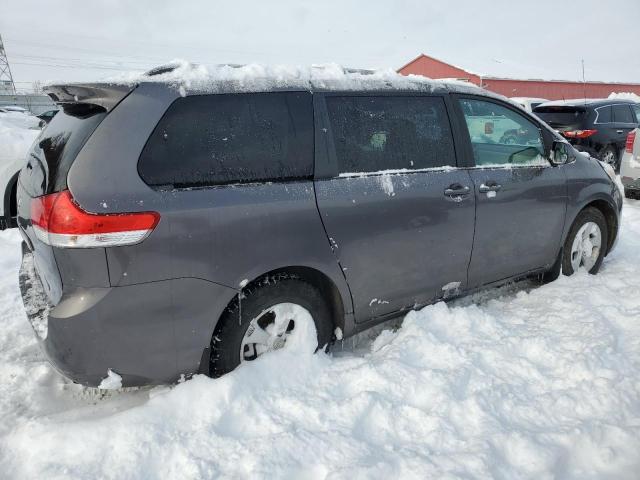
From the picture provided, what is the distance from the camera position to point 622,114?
1039 centimetres

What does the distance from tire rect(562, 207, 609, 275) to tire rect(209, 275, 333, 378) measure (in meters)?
2.63

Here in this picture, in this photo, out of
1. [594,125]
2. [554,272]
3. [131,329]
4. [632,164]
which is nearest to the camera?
[131,329]

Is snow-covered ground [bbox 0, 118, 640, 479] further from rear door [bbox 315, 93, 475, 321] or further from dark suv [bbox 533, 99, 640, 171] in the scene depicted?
dark suv [bbox 533, 99, 640, 171]

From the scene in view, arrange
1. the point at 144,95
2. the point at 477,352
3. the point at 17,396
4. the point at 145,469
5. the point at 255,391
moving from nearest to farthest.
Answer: the point at 145,469 → the point at 144,95 → the point at 255,391 → the point at 17,396 → the point at 477,352

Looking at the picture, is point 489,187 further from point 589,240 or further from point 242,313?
point 242,313

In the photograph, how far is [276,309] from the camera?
8.31 ft

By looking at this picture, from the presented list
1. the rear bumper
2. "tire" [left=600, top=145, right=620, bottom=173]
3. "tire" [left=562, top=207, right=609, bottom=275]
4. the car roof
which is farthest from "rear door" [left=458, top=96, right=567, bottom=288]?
"tire" [left=600, top=145, right=620, bottom=173]

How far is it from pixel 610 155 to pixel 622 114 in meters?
1.12

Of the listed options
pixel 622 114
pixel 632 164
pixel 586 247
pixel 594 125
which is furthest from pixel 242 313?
pixel 622 114

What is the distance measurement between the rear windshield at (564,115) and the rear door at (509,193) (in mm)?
7289

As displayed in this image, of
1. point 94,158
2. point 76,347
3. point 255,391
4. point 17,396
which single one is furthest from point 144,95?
point 17,396

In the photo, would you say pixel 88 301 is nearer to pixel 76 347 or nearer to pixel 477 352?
pixel 76 347

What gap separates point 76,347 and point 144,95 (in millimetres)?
1175

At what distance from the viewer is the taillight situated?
6.61ft
